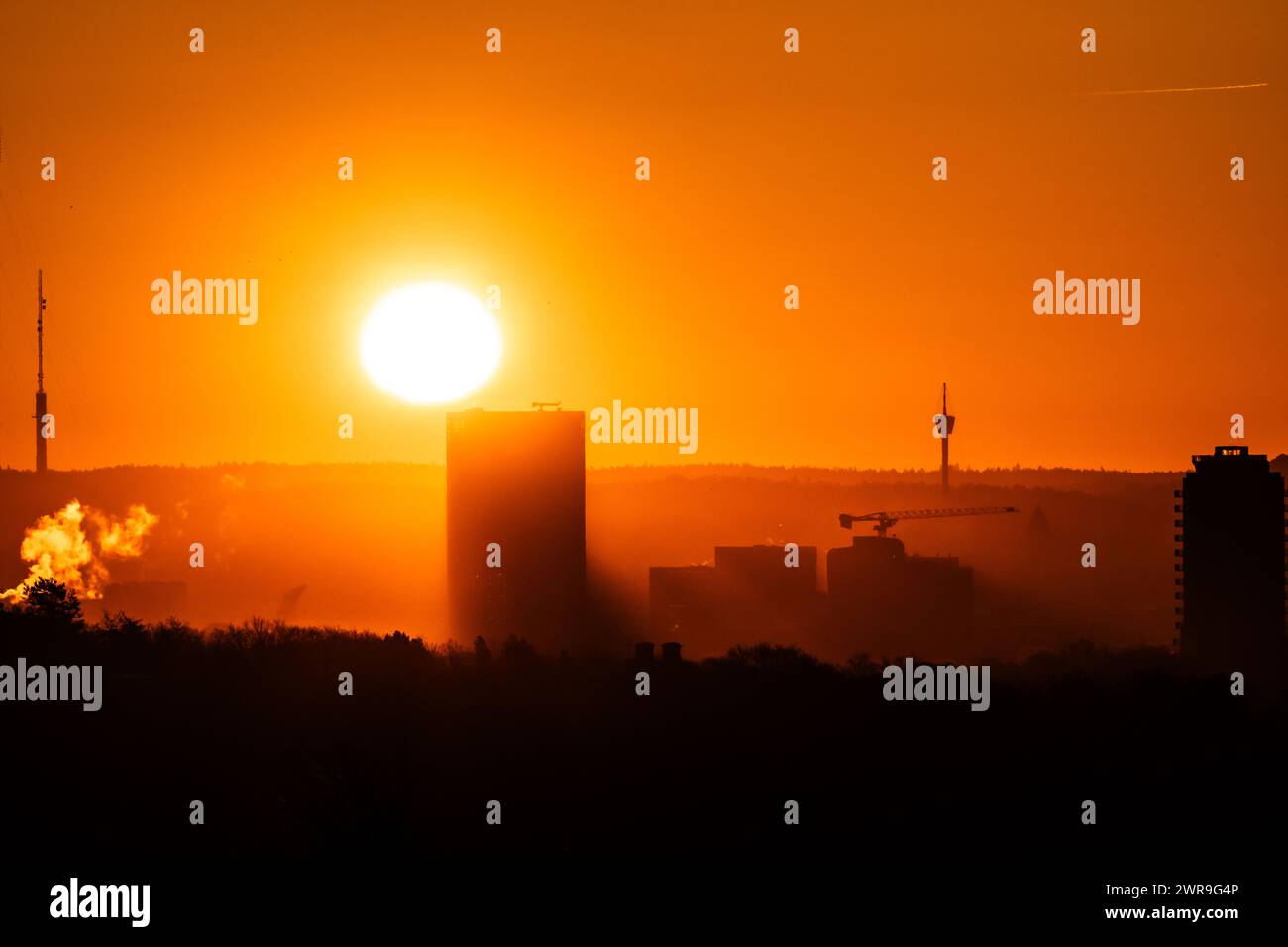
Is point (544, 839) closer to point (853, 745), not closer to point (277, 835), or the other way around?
point (277, 835)
